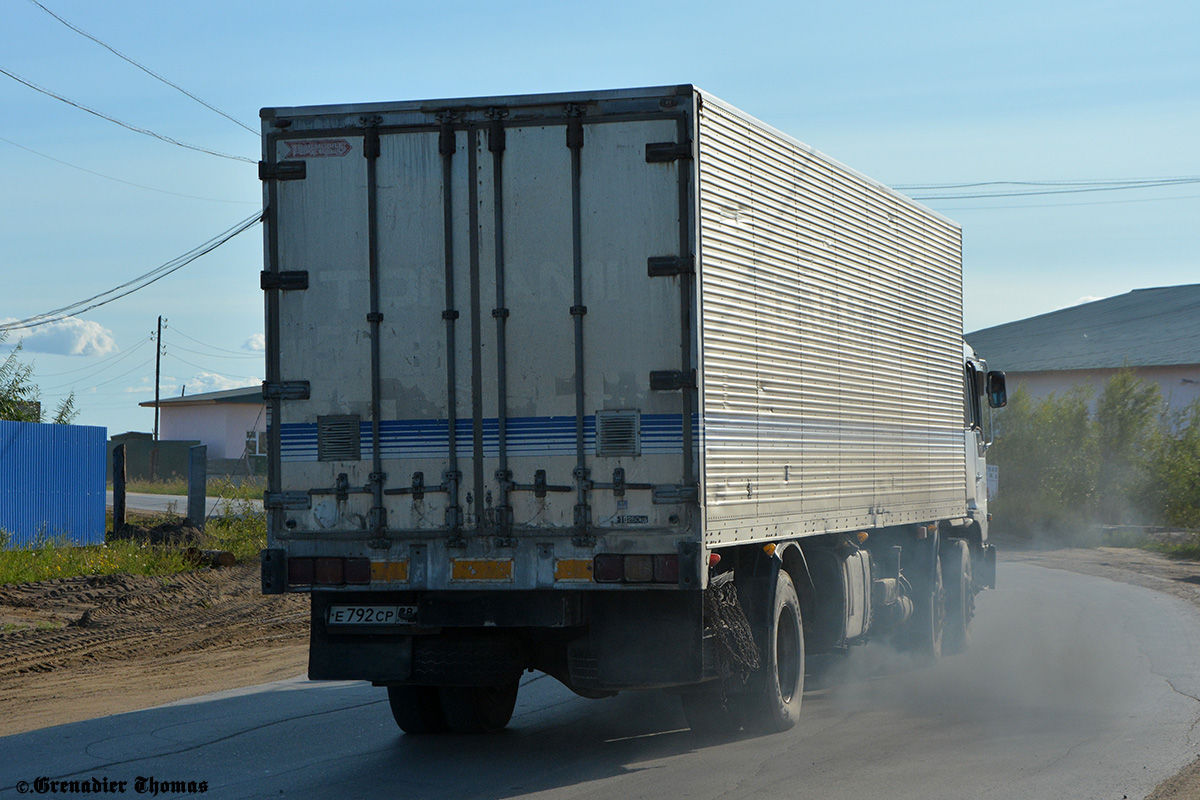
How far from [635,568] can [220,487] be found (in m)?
19.6

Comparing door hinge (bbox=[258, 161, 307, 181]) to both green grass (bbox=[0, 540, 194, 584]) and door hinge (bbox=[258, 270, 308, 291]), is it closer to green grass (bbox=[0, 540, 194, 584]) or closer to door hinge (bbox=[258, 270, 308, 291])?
door hinge (bbox=[258, 270, 308, 291])

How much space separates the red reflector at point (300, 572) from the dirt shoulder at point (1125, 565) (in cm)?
1424

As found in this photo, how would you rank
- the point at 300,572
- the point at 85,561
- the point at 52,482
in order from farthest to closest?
the point at 52,482 → the point at 85,561 → the point at 300,572

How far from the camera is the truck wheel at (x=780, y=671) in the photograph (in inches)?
322

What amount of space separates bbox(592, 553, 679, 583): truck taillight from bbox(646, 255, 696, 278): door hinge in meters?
1.64

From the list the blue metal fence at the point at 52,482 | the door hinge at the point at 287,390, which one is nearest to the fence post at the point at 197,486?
the blue metal fence at the point at 52,482

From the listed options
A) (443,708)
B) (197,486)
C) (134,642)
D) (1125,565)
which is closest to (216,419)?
(197,486)

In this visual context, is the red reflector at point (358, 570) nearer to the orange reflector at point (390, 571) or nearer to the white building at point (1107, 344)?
the orange reflector at point (390, 571)

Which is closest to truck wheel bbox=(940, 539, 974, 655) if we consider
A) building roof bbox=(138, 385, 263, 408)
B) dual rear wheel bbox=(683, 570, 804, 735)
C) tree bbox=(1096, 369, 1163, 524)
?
dual rear wheel bbox=(683, 570, 804, 735)

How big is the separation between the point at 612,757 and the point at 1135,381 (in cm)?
3156

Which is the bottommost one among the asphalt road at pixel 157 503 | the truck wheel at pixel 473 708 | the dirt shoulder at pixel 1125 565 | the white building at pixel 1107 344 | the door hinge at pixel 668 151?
the dirt shoulder at pixel 1125 565

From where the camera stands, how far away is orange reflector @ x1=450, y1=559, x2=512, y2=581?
7289mm

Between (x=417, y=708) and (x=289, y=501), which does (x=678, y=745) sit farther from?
(x=289, y=501)

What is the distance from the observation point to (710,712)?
816cm
